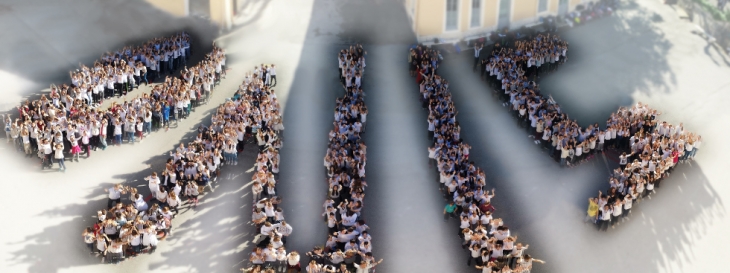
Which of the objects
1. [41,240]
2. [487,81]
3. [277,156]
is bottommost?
[41,240]

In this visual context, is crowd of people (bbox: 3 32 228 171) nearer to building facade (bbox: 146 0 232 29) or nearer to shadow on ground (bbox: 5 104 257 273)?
shadow on ground (bbox: 5 104 257 273)

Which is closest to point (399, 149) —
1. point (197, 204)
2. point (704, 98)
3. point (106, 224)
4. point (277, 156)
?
point (277, 156)

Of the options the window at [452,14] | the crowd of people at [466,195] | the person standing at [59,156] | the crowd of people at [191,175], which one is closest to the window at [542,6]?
the window at [452,14]

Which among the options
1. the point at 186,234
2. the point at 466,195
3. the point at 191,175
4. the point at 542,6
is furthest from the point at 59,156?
the point at 542,6

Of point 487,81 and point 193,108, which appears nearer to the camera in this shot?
point 193,108

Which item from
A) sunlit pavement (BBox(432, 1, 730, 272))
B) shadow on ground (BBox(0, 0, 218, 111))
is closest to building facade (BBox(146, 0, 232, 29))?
shadow on ground (BBox(0, 0, 218, 111))

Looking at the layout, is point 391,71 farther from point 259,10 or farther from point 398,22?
point 259,10
